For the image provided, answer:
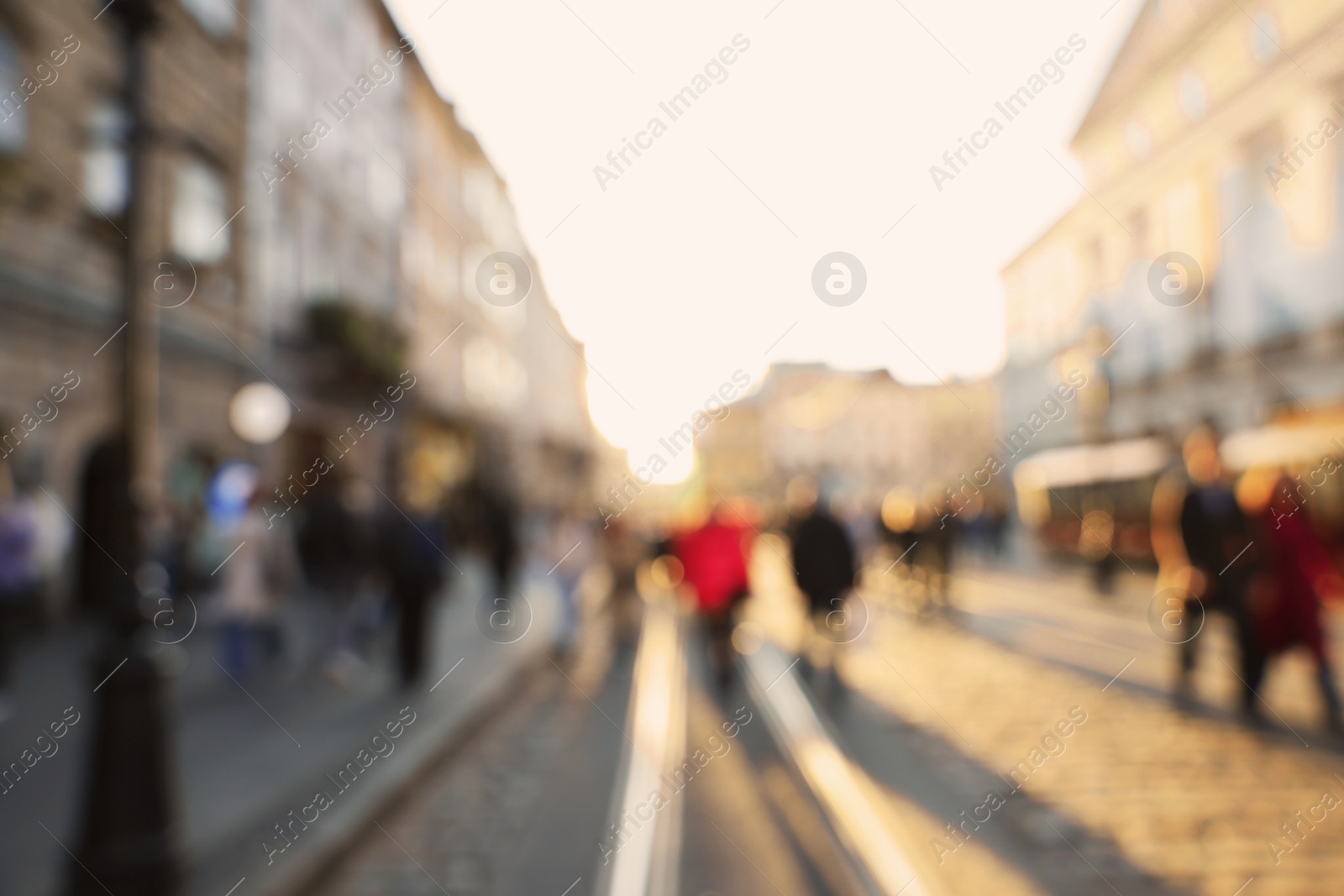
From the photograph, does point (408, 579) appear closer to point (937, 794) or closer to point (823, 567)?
point (823, 567)

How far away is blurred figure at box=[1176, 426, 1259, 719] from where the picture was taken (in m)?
6.74

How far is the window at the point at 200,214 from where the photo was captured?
14211mm

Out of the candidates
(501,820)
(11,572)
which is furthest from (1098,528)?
(11,572)

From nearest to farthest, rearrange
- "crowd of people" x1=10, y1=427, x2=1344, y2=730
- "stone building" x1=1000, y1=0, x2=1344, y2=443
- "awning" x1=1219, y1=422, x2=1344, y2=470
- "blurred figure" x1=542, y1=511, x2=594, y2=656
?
"crowd of people" x1=10, y1=427, x2=1344, y2=730 < "blurred figure" x1=542, y1=511, x2=594, y2=656 < "awning" x1=1219, y1=422, x2=1344, y2=470 < "stone building" x1=1000, y1=0, x2=1344, y2=443

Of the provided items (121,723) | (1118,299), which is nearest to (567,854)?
(121,723)

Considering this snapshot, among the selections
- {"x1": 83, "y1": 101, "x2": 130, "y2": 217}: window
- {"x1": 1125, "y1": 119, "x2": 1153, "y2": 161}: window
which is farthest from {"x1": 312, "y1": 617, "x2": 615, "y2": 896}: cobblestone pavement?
{"x1": 1125, "y1": 119, "x2": 1153, "y2": 161}: window

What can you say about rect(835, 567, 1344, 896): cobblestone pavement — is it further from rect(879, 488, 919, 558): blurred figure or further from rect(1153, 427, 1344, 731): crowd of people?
rect(879, 488, 919, 558): blurred figure

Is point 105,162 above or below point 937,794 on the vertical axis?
above

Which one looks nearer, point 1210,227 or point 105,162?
point 105,162

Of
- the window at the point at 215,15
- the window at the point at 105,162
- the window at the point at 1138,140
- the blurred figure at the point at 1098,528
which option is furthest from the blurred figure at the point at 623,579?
the window at the point at 1138,140

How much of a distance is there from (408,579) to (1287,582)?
706cm

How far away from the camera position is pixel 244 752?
6121 mm

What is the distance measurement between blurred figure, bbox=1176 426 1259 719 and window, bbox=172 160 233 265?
13.9 m

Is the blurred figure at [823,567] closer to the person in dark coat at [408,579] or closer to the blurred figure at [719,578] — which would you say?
the blurred figure at [719,578]
